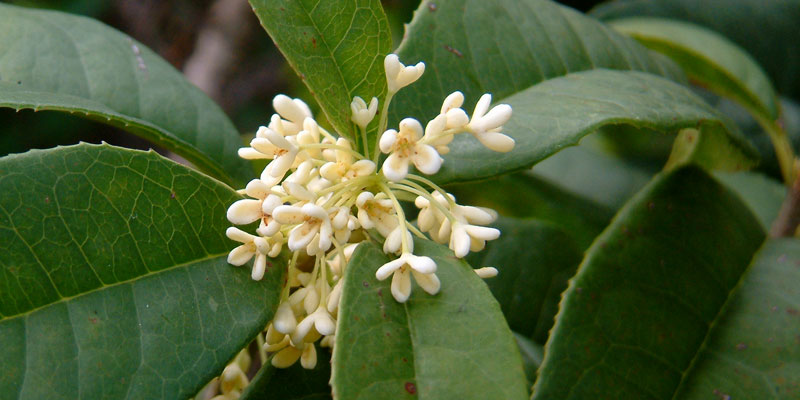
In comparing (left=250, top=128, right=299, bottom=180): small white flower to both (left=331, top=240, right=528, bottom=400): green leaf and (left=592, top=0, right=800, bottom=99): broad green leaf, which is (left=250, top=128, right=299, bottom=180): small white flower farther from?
(left=592, top=0, right=800, bottom=99): broad green leaf

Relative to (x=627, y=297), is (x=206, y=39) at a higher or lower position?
higher

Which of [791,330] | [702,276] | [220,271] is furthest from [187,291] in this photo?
[791,330]

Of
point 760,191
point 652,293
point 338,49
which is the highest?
point 338,49

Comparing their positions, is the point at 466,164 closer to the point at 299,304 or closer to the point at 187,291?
the point at 299,304

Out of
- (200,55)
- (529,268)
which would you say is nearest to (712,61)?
(529,268)

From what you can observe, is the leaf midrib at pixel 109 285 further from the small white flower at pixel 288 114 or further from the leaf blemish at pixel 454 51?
the leaf blemish at pixel 454 51

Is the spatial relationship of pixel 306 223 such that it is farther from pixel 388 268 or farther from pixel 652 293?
pixel 652 293
